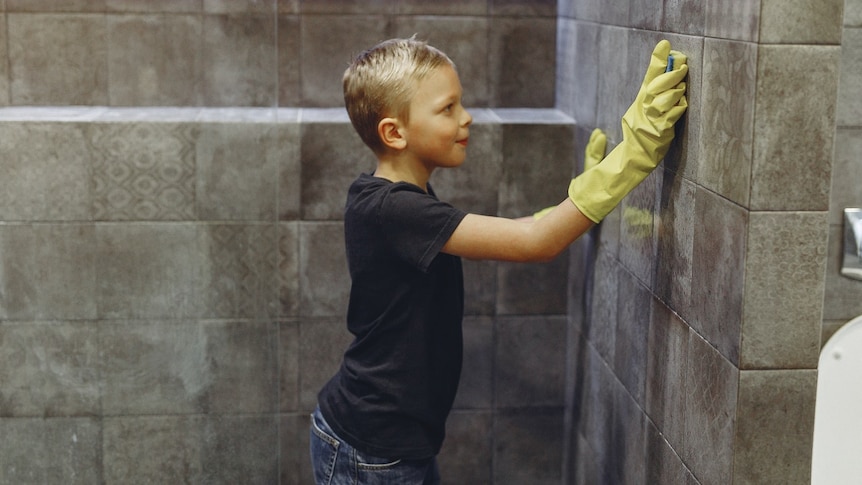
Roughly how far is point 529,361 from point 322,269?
502 mm

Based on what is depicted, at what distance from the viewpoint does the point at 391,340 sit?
1672mm

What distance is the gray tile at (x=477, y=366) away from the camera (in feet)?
7.71

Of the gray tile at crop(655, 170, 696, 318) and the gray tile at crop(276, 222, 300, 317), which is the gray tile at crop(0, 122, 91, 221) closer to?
the gray tile at crop(276, 222, 300, 317)

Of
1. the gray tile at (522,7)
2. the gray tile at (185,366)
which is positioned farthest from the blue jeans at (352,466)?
the gray tile at (522,7)

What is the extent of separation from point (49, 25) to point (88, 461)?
28.2 inches

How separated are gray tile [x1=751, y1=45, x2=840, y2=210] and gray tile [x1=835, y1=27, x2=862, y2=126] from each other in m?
0.28

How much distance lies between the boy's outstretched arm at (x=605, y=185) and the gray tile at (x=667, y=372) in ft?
0.63

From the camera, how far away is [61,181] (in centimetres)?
181

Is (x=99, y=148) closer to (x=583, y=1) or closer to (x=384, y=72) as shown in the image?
(x=384, y=72)

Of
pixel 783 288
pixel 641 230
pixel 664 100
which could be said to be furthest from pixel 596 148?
pixel 783 288

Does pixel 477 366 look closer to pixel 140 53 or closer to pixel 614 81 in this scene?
pixel 614 81

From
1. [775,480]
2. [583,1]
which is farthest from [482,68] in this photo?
[775,480]

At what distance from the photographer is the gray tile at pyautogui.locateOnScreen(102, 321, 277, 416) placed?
1.79m

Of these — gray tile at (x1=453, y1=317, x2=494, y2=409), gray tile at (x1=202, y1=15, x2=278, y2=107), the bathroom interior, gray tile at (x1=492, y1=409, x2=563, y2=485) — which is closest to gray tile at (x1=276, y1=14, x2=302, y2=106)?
the bathroom interior
